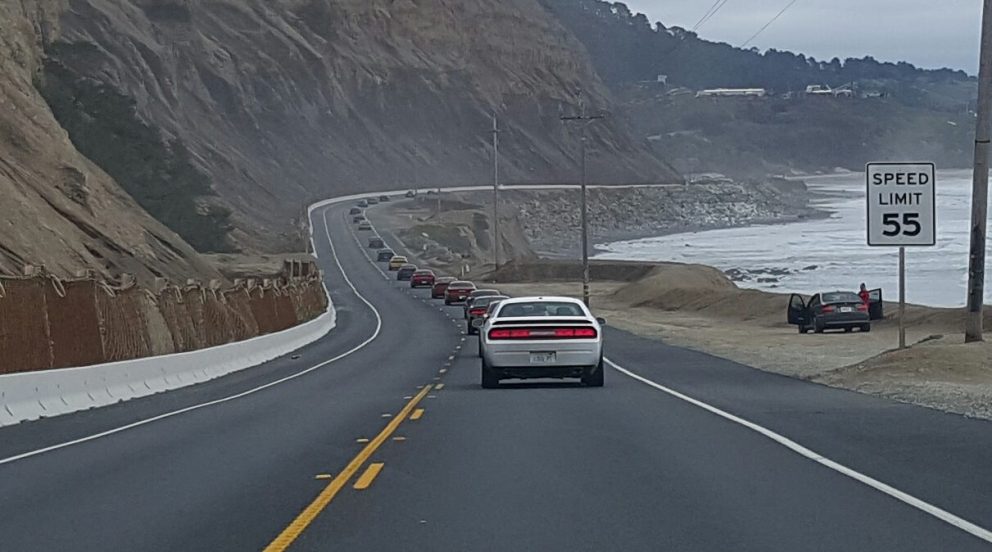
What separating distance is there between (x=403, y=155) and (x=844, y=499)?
510 ft

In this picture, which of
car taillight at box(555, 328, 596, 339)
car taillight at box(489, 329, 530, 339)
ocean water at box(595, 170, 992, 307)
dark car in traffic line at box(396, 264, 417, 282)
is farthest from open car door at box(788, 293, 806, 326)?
dark car in traffic line at box(396, 264, 417, 282)

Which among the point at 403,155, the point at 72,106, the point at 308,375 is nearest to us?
the point at 308,375

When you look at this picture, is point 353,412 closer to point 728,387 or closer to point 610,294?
point 728,387

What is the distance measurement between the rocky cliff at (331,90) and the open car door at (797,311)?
58.8m

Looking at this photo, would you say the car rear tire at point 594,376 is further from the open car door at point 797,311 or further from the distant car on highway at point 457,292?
the distant car on highway at point 457,292

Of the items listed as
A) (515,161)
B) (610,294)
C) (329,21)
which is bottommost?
(610,294)

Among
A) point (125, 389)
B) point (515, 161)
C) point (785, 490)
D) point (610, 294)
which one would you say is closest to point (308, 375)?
point (125, 389)

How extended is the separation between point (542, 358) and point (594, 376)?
3.82 ft

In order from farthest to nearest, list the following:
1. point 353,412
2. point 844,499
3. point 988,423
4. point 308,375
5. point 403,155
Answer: point 403,155
point 308,375
point 353,412
point 988,423
point 844,499

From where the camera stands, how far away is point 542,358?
2453cm

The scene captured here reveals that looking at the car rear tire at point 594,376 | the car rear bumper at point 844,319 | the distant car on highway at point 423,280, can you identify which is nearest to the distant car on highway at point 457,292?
the distant car on highway at point 423,280

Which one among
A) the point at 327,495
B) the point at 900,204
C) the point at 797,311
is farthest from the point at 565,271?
the point at 327,495

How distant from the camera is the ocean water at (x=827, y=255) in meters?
→ 96.4

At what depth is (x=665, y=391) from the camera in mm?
24047
